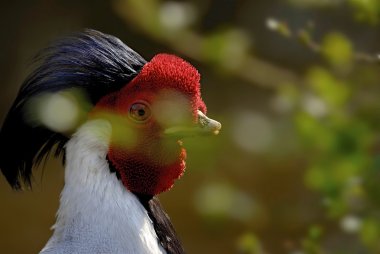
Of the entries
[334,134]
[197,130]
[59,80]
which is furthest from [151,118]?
[334,134]

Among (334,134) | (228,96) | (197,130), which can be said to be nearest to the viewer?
(334,134)

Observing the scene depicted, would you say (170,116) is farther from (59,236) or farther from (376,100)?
(376,100)

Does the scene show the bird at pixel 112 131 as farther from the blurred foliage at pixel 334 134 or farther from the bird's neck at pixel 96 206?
the blurred foliage at pixel 334 134

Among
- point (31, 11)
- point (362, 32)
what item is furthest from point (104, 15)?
point (362, 32)

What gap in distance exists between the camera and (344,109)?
2.01 m

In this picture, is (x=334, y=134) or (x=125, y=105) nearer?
(x=334, y=134)

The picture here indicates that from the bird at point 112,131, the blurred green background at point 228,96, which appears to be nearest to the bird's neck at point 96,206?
the bird at point 112,131

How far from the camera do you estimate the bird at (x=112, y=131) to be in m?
2.70

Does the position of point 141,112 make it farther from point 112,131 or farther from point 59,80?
point 59,80

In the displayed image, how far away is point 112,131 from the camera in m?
2.72

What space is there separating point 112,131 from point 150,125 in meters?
0.10

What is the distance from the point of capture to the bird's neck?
268 cm

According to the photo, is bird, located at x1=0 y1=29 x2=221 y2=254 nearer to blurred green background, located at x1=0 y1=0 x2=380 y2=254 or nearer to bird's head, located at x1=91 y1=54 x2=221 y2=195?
bird's head, located at x1=91 y1=54 x2=221 y2=195

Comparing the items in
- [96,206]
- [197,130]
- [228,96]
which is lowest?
[96,206]
